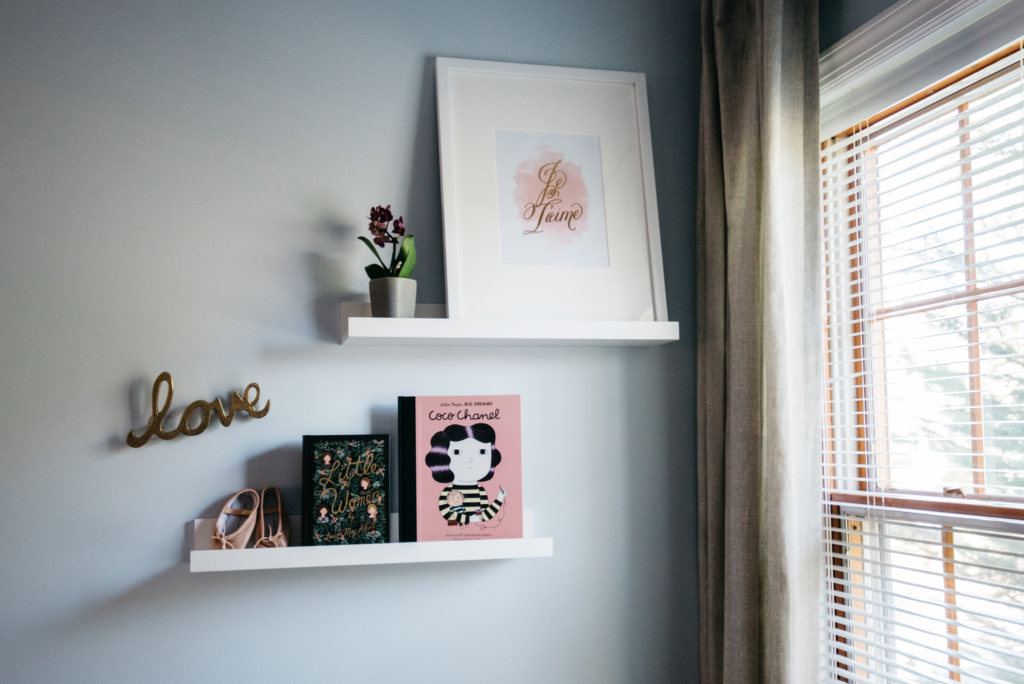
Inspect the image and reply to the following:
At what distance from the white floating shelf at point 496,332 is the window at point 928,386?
1.38 ft

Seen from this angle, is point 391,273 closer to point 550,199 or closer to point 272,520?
point 550,199

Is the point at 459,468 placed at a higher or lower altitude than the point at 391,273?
lower

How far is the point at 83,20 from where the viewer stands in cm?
165

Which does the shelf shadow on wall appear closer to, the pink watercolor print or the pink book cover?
the pink book cover

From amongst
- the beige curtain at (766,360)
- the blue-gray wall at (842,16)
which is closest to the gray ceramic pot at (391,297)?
the beige curtain at (766,360)

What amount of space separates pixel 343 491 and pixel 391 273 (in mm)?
486

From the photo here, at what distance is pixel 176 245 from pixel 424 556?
879 mm

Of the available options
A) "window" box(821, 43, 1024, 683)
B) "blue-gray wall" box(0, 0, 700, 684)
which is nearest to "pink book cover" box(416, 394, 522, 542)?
"blue-gray wall" box(0, 0, 700, 684)

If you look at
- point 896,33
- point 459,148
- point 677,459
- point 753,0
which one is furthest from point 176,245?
point 896,33

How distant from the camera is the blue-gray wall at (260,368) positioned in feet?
5.15

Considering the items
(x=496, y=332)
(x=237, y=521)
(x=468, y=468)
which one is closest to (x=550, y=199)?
(x=496, y=332)

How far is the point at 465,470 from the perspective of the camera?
165 cm

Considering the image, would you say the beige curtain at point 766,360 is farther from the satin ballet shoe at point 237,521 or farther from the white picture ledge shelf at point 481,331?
the satin ballet shoe at point 237,521

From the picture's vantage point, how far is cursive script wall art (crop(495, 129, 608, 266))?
1.77 m
